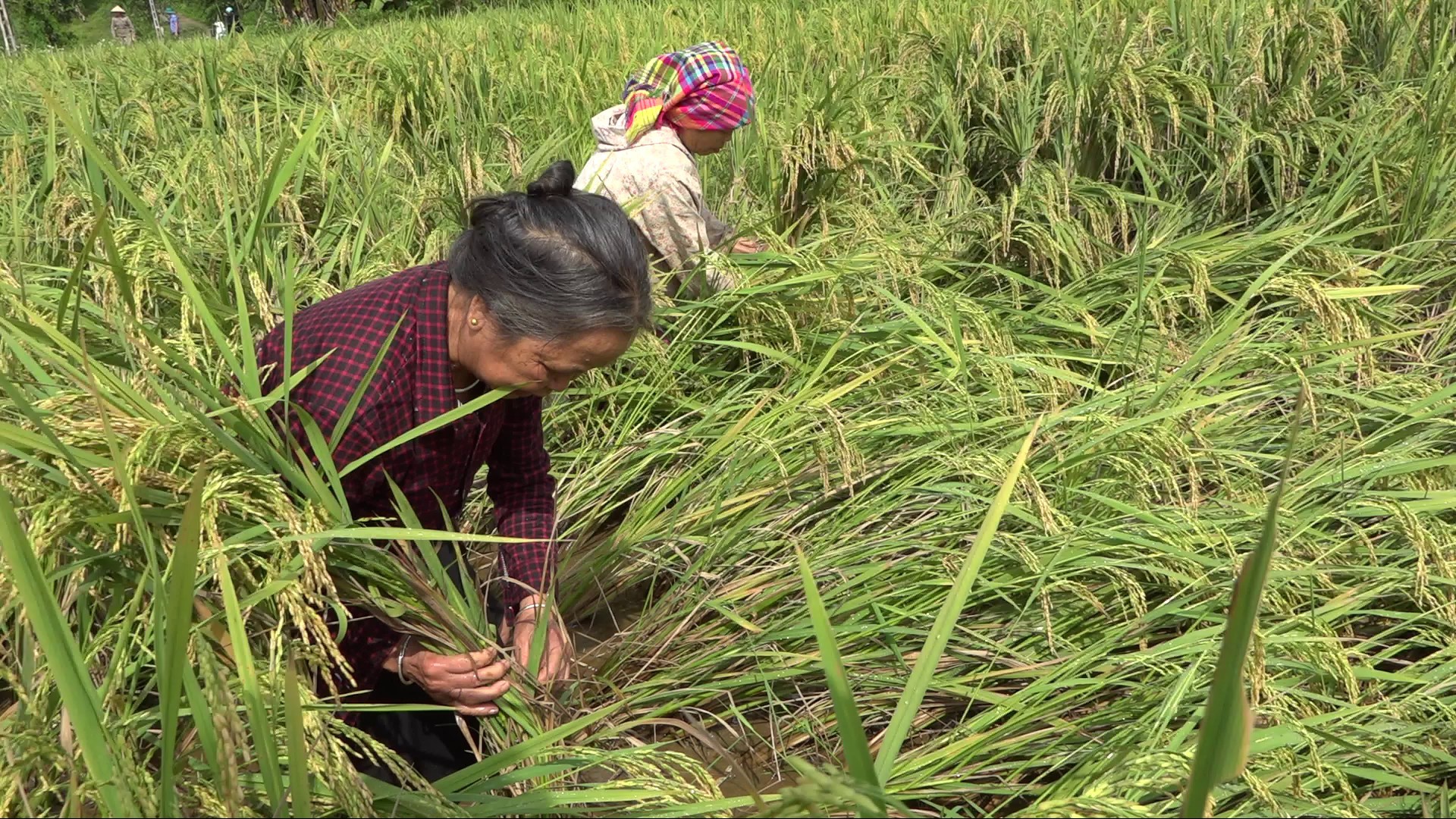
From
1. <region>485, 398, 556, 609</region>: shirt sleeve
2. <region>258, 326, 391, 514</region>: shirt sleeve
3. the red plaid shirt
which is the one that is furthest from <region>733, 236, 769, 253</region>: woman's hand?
<region>258, 326, 391, 514</region>: shirt sleeve

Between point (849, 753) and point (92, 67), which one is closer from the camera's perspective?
point (849, 753)

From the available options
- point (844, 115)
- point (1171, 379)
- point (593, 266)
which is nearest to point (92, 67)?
point (844, 115)

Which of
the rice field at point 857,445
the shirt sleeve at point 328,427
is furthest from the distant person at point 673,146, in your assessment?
the shirt sleeve at point 328,427

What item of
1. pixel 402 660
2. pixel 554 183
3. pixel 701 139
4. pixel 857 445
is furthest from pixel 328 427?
pixel 701 139

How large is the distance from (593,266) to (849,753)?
2.57 ft

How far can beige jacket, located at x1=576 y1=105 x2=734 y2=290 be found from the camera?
2580 mm

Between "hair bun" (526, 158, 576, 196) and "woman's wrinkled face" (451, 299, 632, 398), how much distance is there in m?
0.18

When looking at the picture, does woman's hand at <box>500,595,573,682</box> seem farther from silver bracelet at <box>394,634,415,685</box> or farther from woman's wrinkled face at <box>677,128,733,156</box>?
woman's wrinkled face at <box>677,128,733,156</box>

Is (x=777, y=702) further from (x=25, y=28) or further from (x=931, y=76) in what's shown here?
(x=25, y=28)

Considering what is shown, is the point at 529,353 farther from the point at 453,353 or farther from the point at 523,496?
the point at 523,496

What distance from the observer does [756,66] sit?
4023 mm

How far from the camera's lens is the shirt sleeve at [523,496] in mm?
1691

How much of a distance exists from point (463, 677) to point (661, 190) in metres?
1.48

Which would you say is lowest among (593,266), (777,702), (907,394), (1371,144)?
(777,702)
